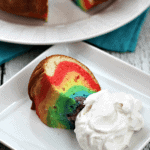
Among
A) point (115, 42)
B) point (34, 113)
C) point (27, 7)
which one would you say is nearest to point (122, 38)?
point (115, 42)

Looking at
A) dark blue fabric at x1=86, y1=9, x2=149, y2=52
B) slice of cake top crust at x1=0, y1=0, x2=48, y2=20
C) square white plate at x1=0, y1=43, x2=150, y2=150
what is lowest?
square white plate at x1=0, y1=43, x2=150, y2=150

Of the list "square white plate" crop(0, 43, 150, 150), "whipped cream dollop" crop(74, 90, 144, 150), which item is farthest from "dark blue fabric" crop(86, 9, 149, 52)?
"whipped cream dollop" crop(74, 90, 144, 150)

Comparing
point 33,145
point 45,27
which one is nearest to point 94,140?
point 33,145

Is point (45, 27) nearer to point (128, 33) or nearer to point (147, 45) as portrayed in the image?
point (128, 33)

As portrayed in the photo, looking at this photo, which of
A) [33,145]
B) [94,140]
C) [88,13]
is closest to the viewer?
[94,140]

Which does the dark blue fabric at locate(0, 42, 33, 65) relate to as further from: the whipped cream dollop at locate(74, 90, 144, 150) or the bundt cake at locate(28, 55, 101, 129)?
the whipped cream dollop at locate(74, 90, 144, 150)

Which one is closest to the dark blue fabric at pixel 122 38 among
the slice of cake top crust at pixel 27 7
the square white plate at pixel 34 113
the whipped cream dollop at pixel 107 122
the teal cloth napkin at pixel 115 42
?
the teal cloth napkin at pixel 115 42

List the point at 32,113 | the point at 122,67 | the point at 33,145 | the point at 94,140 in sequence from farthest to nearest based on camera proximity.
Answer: the point at 122,67 < the point at 32,113 < the point at 33,145 < the point at 94,140

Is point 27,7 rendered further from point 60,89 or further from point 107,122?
point 107,122

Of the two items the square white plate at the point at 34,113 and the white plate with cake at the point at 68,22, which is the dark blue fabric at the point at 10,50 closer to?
the white plate with cake at the point at 68,22
